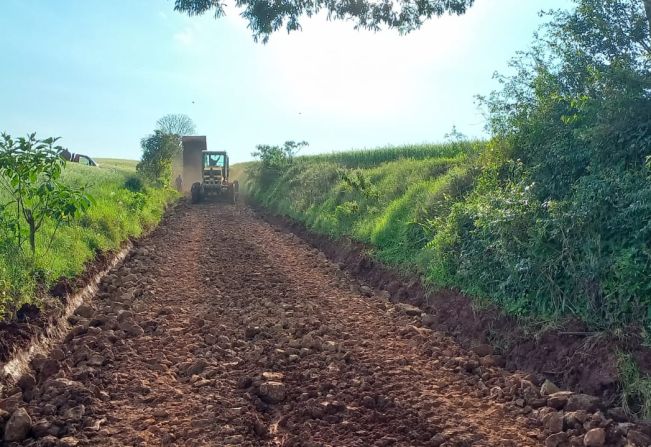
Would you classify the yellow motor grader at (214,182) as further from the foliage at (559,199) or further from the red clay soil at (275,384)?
the red clay soil at (275,384)

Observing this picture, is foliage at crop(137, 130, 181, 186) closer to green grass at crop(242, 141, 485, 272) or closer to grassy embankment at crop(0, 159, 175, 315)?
green grass at crop(242, 141, 485, 272)

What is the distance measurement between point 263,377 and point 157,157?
80.7 feet

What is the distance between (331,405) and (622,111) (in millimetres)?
4714

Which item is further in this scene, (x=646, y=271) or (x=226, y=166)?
(x=226, y=166)

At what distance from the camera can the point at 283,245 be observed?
11.7 metres

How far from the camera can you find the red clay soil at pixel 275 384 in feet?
11.6

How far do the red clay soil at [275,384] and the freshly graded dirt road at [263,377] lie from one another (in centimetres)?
1

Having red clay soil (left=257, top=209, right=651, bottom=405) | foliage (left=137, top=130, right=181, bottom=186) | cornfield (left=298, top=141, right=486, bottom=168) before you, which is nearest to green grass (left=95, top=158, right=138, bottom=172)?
foliage (left=137, top=130, right=181, bottom=186)

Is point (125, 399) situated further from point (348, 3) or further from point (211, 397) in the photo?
point (348, 3)

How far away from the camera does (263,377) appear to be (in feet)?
14.3

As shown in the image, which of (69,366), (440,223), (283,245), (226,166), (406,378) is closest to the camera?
(406,378)

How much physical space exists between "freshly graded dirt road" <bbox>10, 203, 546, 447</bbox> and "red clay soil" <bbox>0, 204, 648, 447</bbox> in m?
0.01

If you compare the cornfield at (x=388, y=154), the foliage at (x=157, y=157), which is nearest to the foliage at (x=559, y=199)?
the cornfield at (x=388, y=154)

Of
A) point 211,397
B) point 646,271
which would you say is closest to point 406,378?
point 211,397
